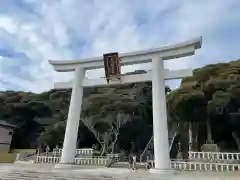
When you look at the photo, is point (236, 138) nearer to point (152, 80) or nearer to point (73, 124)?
point (152, 80)

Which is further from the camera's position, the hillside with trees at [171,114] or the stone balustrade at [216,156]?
the hillside with trees at [171,114]

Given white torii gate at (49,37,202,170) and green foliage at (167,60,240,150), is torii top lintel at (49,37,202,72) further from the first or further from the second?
green foliage at (167,60,240,150)

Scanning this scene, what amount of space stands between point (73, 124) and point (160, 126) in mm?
4591

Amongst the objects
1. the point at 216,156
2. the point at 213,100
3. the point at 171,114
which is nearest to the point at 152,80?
the point at 216,156

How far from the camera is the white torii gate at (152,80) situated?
32.1ft

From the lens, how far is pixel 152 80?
10922 millimetres

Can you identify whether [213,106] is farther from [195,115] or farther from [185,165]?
[185,165]

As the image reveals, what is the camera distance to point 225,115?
17.1 m

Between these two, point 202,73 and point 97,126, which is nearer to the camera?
point 202,73

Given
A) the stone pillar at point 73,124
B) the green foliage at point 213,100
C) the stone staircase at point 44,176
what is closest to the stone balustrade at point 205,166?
the stone staircase at point 44,176

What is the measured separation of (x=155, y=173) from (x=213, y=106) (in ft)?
26.9

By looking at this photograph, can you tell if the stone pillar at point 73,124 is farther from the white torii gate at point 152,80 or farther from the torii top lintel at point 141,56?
the torii top lintel at point 141,56

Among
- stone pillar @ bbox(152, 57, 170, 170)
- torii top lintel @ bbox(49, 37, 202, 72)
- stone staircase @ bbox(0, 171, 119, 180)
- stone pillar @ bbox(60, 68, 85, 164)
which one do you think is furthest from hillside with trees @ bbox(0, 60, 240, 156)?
stone staircase @ bbox(0, 171, 119, 180)

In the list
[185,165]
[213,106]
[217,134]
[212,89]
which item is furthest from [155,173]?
[217,134]
